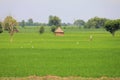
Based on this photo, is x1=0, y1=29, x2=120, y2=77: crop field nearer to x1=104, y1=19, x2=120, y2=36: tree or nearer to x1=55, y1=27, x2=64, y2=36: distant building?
x1=104, y1=19, x2=120, y2=36: tree

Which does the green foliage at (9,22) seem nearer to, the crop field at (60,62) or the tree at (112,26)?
the tree at (112,26)

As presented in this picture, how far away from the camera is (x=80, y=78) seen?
55.5ft

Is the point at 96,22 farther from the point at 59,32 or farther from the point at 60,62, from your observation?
the point at 60,62

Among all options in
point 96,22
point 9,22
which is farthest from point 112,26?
point 96,22

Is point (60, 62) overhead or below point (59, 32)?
overhead

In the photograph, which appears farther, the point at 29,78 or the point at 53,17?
the point at 53,17

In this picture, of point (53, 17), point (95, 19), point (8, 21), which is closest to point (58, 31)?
point (8, 21)

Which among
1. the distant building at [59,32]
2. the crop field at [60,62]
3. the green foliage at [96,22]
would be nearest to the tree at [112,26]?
the distant building at [59,32]

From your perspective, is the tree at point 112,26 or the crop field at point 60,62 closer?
the crop field at point 60,62

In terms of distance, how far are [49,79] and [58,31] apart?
280 feet

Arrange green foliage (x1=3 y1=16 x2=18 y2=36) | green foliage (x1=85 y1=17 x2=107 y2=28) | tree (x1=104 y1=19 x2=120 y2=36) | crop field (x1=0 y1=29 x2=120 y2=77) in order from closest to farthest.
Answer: crop field (x1=0 y1=29 x2=120 y2=77) < tree (x1=104 y1=19 x2=120 y2=36) < green foliage (x1=3 y1=16 x2=18 y2=36) < green foliage (x1=85 y1=17 x2=107 y2=28)

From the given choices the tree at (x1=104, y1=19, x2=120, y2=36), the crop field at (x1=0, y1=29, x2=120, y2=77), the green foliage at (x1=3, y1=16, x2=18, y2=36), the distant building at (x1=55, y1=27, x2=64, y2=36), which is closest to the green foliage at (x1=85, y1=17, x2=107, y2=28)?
the distant building at (x1=55, y1=27, x2=64, y2=36)

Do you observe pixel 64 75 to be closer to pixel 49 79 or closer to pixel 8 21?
pixel 49 79

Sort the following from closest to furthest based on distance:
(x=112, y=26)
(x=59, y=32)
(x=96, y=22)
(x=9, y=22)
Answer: (x=112, y=26), (x=9, y=22), (x=59, y=32), (x=96, y=22)
